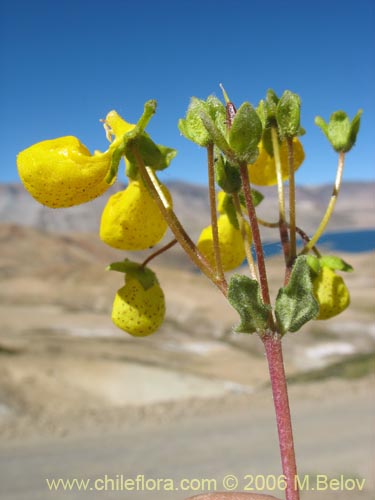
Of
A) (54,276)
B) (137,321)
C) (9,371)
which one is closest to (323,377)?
(9,371)

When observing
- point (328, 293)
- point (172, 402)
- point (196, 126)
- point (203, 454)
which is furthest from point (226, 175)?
point (172, 402)

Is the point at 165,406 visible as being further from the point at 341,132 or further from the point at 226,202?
the point at 341,132

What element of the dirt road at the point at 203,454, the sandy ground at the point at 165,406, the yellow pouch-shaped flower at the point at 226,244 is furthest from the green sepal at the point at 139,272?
the dirt road at the point at 203,454

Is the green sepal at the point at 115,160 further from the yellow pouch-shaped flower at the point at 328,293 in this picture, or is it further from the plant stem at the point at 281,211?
the yellow pouch-shaped flower at the point at 328,293

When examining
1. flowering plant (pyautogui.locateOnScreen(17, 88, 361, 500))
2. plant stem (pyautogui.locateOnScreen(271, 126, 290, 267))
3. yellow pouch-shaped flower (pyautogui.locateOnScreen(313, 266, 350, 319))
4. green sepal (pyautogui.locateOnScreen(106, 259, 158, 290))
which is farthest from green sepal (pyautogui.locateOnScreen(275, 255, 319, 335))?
green sepal (pyautogui.locateOnScreen(106, 259, 158, 290))

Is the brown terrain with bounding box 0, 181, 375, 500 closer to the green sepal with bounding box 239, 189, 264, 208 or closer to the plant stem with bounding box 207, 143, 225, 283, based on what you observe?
the green sepal with bounding box 239, 189, 264, 208

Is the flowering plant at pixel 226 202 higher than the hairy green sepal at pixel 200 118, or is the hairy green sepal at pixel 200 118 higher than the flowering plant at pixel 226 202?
the hairy green sepal at pixel 200 118

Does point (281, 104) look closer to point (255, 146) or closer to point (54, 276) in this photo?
point (255, 146)

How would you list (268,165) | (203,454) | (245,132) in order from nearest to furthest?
(245,132) → (268,165) → (203,454)
